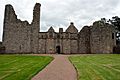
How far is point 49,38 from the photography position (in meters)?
43.9

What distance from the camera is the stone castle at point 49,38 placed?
42.4 meters

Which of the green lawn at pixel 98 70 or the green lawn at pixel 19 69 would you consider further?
the green lawn at pixel 19 69

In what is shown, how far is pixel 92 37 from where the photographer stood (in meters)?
43.3

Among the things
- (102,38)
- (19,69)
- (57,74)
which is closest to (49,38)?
(102,38)

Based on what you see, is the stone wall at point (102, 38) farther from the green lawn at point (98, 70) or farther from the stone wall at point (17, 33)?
the green lawn at point (98, 70)

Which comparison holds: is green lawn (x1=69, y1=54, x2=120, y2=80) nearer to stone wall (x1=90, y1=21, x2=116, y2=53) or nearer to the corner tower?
stone wall (x1=90, y1=21, x2=116, y2=53)

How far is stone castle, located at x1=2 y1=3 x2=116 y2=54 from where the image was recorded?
139ft

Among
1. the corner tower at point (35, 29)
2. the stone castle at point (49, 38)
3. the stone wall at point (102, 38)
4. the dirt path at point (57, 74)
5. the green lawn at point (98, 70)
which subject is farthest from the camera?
the corner tower at point (35, 29)

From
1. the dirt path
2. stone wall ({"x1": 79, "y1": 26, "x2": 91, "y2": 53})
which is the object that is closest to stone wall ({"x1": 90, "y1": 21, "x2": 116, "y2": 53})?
stone wall ({"x1": 79, "y1": 26, "x2": 91, "y2": 53})

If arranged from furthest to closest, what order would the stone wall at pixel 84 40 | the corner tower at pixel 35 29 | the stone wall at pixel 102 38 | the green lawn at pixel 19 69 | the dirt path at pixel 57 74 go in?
the stone wall at pixel 84 40
the corner tower at pixel 35 29
the stone wall at pixel 102 38
the green lawn at pixel 19 69
the dirt path at pixel 57 74

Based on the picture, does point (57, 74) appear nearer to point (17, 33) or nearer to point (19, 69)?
point (19, 69)

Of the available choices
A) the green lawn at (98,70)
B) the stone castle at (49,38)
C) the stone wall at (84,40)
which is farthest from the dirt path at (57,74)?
the stone wall at (84,40)

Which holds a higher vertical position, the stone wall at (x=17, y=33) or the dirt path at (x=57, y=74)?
the stone wall at (x=17, y=33)

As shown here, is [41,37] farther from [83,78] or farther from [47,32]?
[83,78]
